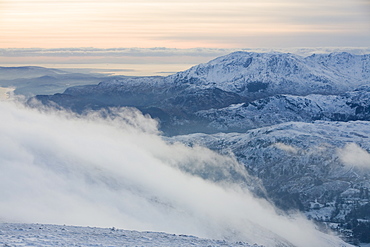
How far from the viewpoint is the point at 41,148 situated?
633 feet

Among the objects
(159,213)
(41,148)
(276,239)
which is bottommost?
(276,239)

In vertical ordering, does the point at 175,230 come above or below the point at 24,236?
below

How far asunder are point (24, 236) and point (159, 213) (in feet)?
292

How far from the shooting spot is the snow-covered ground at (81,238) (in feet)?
254

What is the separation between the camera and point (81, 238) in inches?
3314

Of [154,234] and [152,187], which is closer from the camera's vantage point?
[154,234]

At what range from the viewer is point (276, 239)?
190125 mm

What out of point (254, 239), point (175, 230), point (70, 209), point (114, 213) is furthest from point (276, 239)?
point (70, 209)

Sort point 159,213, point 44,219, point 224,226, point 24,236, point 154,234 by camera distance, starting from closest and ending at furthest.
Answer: point 24,236 → point 154,234 → point 44,219 → point 159,213 → point 224,226

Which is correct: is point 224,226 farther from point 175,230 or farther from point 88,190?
point 88,190

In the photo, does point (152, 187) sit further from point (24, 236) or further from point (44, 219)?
point (24, 236)

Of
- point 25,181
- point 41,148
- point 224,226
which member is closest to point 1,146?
point 41,148

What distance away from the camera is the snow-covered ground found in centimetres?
7731

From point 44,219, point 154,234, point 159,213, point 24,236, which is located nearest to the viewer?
point 24,236
